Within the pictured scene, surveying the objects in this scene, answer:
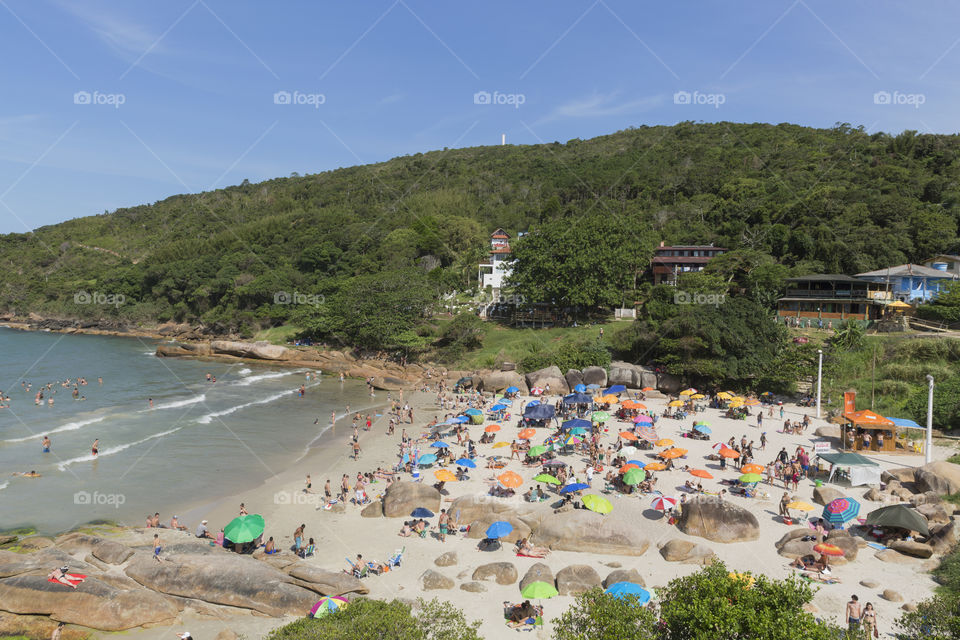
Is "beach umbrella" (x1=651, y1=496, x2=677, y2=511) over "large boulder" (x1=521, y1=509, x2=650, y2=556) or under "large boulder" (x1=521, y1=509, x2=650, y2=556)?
over

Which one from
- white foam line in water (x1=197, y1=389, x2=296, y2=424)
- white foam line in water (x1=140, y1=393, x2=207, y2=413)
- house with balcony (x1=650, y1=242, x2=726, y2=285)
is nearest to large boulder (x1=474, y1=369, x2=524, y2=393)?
white foam line in water (x1=197, y1=389, x2=296, y2=424)

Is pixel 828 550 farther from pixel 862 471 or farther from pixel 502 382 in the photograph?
pixel 502 382

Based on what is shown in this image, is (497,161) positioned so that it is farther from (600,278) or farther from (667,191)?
(600,278)

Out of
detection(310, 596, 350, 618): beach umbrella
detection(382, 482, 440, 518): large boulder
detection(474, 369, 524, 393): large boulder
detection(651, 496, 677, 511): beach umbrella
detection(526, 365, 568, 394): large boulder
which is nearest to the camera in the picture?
detection(310, 596, 350, 618): beach umbrella

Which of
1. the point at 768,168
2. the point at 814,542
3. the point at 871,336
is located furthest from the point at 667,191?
the point at 814,542

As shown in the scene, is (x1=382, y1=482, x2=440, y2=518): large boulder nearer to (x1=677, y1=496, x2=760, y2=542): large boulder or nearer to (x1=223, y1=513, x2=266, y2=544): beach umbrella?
(x1=223, y1=513, x2=266, y2=544): beach umbrella

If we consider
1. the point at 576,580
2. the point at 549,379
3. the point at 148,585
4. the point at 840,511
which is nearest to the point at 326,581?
the point at 148,585

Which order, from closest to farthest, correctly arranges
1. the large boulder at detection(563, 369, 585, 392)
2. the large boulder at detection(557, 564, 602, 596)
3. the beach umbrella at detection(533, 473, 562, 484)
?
the large boulder at detection(557, 564, 602, 596), the beach umbrella at detection(533, 473, 562, 484), the large boulder at detection(563, 369, 585, 392)
